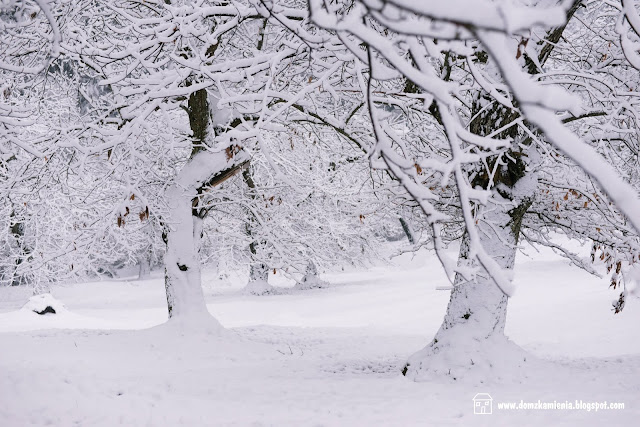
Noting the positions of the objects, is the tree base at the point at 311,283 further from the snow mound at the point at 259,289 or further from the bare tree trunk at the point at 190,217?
the bare tree trunk at the point at 190,217

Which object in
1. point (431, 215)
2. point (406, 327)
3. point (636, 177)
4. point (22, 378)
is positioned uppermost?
point (636, 177)

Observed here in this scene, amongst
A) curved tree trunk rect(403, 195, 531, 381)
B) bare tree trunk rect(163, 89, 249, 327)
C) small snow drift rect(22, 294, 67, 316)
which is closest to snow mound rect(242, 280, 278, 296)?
small snow drift rect(22, 294, 67, 316)

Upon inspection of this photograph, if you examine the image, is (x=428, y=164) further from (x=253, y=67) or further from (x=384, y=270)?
(x=384, y=270)

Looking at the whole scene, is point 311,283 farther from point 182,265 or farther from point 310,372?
point 310,372

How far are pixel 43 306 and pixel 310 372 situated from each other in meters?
11.1

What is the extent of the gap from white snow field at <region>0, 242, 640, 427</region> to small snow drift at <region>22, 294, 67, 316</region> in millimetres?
137

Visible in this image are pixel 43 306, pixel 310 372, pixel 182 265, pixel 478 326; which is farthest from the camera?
pixel 43 306

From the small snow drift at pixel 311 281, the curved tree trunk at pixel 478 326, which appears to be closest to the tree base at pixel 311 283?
the small snow drift at pixel 311 281

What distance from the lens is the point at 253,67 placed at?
15.5ft

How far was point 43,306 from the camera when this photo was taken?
49.3ft

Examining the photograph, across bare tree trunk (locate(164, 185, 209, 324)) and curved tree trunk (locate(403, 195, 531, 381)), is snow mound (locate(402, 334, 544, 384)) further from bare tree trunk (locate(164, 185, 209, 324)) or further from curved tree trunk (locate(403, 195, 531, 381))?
bare tree trunk (locate(164, 185, 209, 324))

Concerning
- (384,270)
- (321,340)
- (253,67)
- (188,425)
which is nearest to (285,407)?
(188,425)

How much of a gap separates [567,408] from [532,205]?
2.72m

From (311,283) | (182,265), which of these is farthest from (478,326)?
(311,283)
